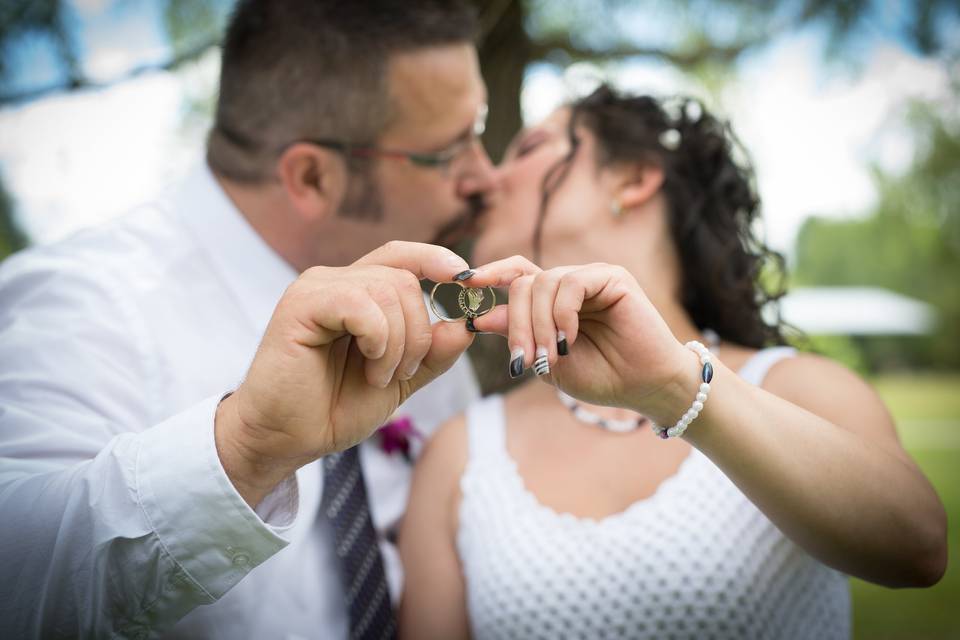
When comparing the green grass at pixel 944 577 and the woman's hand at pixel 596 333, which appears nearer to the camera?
the woman's hand at pixel 596 333

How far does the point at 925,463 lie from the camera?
1437 cm

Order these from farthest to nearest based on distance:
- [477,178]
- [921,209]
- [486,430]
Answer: [921,209] < [477,178] < [486,430]

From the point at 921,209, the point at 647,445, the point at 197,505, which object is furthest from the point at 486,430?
the point at 921,209

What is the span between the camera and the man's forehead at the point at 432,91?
272 centimetres

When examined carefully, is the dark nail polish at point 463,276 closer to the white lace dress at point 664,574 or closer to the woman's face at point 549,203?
the white lace dress at point 664,574

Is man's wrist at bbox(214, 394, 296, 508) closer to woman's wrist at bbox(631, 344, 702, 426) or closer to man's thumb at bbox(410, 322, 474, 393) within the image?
man's thumb at bbox(410, 322, 474, 393)

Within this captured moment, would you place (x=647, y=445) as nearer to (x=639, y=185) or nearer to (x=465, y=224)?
(x=639, y=185)

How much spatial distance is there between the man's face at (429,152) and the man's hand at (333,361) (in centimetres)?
145

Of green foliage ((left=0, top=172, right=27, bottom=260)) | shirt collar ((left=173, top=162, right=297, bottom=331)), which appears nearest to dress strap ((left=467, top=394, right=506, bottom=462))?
shirt collar ((left=173, top=162, right=297, bottom=331))

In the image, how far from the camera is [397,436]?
2.64 meters

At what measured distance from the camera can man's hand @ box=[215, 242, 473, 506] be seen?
1299 mm

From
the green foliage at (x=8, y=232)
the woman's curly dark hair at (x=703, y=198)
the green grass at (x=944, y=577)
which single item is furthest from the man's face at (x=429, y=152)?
the green grass at (x=944, y=577)

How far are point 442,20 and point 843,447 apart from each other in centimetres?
206

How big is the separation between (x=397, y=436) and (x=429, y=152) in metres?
1.09
